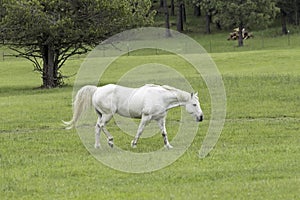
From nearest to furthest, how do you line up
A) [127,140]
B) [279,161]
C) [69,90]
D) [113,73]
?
[279,161] < [127,140] < [69,90] < [113,73]

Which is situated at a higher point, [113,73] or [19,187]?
[19,187]

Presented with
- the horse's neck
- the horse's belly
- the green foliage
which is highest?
the horse's neck

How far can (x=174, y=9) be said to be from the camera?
109125 millimetres

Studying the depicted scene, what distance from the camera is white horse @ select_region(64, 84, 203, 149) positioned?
17812mm

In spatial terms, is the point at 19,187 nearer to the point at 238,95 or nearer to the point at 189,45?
the point at 238,95

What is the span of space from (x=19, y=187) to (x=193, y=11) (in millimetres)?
94672

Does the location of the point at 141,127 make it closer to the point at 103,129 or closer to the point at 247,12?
the point at 103,129

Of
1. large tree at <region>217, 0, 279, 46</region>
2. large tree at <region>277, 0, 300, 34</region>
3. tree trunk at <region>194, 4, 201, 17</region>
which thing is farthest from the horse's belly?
tree trunk at <region>194, 4, 201, 17</region>

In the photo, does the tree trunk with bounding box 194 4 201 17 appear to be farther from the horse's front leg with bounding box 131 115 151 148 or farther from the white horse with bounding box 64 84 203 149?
the horse's front leg with bounding box 131 115 151 148

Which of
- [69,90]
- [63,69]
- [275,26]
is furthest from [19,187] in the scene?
[275,26]

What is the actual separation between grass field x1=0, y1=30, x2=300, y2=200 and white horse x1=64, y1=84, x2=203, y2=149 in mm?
823

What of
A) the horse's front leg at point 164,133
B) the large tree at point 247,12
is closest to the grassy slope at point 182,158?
the horse's front leg at point 164,133

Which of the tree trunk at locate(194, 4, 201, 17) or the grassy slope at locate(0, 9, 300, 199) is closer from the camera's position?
the grassy slope at locate(0, 9, 300, 199)

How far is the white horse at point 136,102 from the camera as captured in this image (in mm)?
17812
